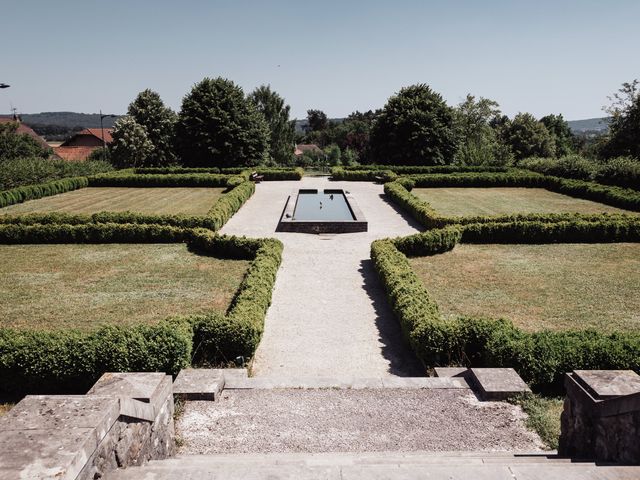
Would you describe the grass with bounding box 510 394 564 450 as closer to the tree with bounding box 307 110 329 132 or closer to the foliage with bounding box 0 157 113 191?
the foliage with bounding box 0 157 113 191

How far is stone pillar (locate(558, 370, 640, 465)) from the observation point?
4369 mm

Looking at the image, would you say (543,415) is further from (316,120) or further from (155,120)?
(316,120)

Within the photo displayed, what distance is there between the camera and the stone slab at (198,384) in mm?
6930

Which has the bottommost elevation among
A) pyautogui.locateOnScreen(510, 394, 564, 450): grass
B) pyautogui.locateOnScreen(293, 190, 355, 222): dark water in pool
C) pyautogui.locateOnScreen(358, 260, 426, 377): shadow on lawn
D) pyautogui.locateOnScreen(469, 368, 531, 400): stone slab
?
pyautogui.locateOnScreen(358, 260, 426, 377): shadow on lawn

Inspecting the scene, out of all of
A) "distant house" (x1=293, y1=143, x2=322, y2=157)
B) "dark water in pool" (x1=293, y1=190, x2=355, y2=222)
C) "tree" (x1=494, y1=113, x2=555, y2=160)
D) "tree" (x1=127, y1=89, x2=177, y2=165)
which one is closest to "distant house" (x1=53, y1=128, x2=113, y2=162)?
"tree" (x1=127, y1=89, x2=177, y2=165)

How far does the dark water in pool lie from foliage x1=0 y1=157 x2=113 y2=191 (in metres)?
17.5

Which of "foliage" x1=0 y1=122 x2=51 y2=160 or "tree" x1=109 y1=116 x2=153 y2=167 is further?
"tree" x1=109 y1=116 x2=153 y2=167

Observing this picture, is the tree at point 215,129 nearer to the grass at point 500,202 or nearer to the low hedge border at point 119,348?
the grass at point 500,202

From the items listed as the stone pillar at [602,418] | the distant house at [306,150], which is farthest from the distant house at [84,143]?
the stone pillar at [602,418]

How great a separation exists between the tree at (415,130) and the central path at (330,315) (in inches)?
885

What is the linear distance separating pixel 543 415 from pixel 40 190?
102 feet

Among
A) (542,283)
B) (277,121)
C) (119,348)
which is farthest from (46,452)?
(277,121)

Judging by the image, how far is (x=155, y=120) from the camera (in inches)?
2048

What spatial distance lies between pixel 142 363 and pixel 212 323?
64.0 inches
